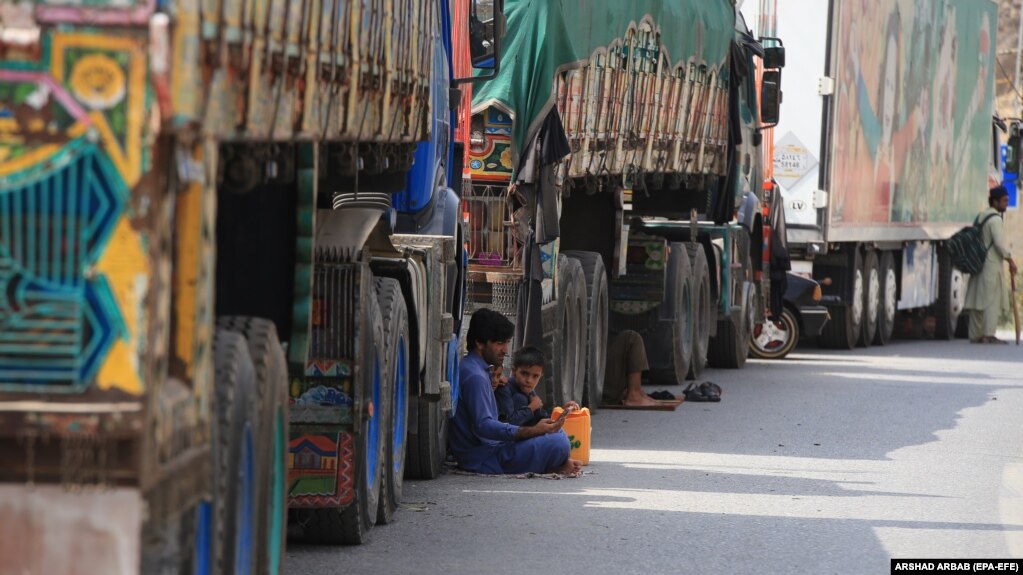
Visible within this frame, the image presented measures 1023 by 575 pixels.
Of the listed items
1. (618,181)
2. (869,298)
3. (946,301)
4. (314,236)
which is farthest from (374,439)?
(946,301)

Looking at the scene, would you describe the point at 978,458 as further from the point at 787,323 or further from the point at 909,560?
the point at 787,323

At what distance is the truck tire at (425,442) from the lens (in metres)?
10.6

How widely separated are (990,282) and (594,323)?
1450 cm

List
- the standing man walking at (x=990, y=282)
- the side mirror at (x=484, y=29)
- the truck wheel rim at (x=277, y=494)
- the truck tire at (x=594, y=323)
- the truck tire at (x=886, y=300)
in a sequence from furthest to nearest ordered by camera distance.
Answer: the standing man walking at (x=990, y=282) → the truck tire at (x=886, y=300) → the truck tire at (x=594, y=323) → the side mirror at (x=484, y=29) → the truck wheel rim at (x=277, y=494)

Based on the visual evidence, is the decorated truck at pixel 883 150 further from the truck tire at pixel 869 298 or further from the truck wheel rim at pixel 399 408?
the truck wheel rim at pixel 399 408

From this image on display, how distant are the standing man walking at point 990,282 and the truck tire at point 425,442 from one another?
18.8m

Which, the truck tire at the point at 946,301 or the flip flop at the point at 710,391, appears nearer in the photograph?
the flip flop at the point at 710,391

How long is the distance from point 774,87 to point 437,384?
11.0m

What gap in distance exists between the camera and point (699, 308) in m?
19.0

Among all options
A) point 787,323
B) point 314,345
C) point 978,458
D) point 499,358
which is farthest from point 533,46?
point 787,323

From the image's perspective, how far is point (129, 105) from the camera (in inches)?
167

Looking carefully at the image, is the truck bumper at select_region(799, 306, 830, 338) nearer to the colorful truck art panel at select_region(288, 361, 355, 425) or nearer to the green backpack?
the green backpack

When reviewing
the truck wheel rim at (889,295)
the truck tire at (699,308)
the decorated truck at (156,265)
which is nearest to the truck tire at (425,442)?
the decorated truck at (156,265)

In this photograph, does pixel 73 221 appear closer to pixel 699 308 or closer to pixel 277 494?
pixel 277 494
